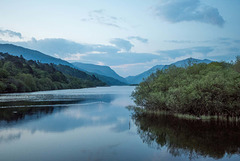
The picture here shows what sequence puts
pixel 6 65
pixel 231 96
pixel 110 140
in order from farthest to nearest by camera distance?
pixel 6 65 < pixel 231 96 < pixel 110 140

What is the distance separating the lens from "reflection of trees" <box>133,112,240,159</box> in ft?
71.6

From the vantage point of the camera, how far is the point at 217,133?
2827cm

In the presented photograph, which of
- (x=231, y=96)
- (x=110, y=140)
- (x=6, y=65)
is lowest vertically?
(x=110, y=140)

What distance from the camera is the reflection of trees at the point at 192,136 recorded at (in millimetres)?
21828

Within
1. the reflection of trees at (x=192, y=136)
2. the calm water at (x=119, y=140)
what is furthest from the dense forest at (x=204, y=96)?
the calm water at (x=119, y=140)

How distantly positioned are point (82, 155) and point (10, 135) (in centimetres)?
1170

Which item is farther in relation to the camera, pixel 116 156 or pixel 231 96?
pixel 231 96

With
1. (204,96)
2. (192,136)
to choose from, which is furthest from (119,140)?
(204,96)

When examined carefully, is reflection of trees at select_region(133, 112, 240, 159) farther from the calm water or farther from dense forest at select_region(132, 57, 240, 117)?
dense forest at select_region(132, 57, 240, 117)

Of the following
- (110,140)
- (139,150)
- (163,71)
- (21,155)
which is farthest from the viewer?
(163,71)

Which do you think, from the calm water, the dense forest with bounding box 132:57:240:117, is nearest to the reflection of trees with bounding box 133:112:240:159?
the calm water

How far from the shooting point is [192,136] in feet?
89.0

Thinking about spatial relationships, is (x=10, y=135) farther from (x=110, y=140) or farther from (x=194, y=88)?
(x=194, y=88)

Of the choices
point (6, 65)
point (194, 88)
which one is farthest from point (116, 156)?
point (6, 65)
